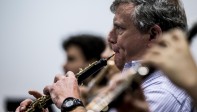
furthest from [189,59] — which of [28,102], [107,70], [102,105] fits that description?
[107,70]

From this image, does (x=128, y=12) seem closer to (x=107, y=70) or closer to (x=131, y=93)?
(x=131, y=93)

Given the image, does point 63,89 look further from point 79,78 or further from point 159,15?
point 159,15

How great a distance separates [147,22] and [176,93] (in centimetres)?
36

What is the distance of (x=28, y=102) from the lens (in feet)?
7.69

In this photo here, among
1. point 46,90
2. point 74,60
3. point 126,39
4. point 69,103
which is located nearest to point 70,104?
point 69,103

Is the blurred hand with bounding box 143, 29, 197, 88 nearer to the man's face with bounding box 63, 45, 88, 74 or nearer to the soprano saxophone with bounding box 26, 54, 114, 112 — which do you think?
the soprano saxophone with bounding box 26, 54, 114, 112

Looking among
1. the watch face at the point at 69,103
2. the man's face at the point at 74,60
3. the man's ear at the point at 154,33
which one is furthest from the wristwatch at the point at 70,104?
the man's face at the point at 74,60

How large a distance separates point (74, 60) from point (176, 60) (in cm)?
303

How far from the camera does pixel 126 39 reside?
7.23ft

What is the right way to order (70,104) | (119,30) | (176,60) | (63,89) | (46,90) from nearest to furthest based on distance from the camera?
(176,60) → (70,104) → (63,89) → (46,90) → (119,30)

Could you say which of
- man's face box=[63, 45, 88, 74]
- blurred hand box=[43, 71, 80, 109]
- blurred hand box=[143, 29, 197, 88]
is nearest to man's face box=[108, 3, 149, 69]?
blurred hand box=[43, 71, 80, 109]

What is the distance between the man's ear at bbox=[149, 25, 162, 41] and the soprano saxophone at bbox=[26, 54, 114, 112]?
23cm

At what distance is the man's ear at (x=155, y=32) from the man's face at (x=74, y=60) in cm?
189

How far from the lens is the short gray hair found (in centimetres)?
217
